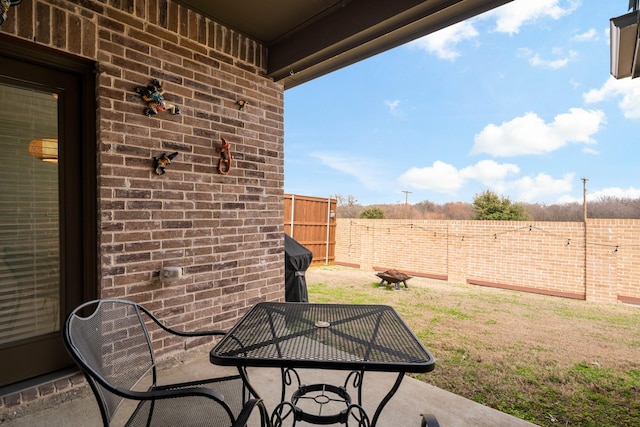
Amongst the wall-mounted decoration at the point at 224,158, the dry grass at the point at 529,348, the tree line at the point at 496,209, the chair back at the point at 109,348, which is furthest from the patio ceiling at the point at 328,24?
the tree line at the point at 496,209

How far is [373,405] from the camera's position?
1.92 metres

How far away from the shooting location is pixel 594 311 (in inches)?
204

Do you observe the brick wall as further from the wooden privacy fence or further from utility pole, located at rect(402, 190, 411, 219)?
utility pole, located at rect(402, 190, 411, 219)

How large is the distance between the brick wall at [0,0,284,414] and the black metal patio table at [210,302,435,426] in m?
0.95

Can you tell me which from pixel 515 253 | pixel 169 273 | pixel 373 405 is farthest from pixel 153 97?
pixel 515 253

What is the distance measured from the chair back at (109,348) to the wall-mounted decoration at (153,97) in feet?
4.54

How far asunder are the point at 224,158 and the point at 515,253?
6.88 metres

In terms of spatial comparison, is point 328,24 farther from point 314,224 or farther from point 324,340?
point 314,224

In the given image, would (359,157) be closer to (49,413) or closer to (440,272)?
(440,272)

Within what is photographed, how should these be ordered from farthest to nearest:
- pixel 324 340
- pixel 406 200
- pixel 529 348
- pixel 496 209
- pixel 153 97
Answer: pixel 406 200, pixel 496 209, pixel 529 348, pixel 153 97, pixel 324 340

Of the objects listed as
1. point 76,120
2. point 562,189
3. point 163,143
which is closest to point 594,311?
point 562,189

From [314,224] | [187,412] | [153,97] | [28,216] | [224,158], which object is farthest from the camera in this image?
[314,224]

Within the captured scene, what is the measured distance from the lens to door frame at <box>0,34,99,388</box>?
1.94m

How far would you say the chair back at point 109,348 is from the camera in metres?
0.96
